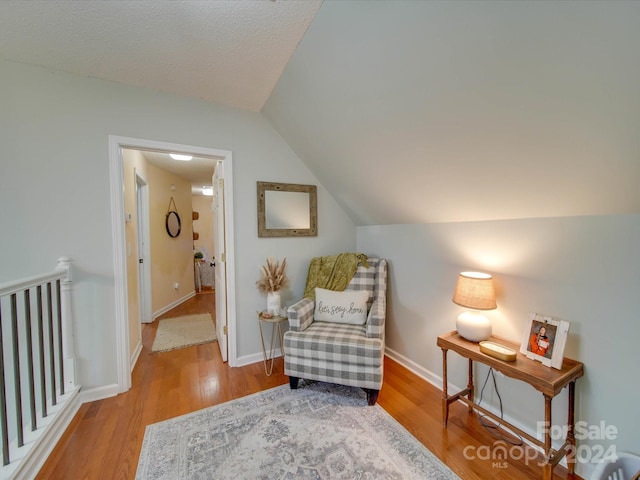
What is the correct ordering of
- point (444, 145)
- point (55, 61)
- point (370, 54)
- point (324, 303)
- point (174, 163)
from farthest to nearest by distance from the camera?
point (174, 163) → point (324, 303) → point (55, 61) → point (444, 145) → point (370, 54)

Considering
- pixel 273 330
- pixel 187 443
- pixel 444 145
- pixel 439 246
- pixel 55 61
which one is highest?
pixel 55 61

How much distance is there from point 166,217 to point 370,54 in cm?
397

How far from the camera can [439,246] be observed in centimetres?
202

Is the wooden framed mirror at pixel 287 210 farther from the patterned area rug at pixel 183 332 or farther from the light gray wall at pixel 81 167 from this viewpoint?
the patterned area rug at pixel 183 332

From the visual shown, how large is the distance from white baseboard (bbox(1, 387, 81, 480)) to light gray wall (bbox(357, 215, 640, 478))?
2.53 metres

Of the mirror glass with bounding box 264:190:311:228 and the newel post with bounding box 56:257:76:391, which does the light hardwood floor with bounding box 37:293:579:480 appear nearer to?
the newel post with bounding box 56:257:76:391

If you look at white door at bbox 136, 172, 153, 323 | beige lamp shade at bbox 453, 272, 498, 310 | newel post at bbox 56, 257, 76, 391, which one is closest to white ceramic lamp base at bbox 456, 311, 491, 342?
beige lamp shade at bbox 453, 272, 498, 310

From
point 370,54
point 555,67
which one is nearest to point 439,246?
point 555,67

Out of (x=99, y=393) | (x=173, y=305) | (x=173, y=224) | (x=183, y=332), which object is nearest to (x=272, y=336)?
(x=99, y=393)

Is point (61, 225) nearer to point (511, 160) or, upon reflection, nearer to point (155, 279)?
point (155, 279)

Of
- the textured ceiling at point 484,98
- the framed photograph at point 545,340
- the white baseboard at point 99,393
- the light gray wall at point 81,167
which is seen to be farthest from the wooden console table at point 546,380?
the white baseboard at point 99,393

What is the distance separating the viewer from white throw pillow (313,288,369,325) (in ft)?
7.20

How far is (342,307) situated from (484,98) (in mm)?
1744

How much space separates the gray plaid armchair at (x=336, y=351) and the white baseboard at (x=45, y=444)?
4.58ft
